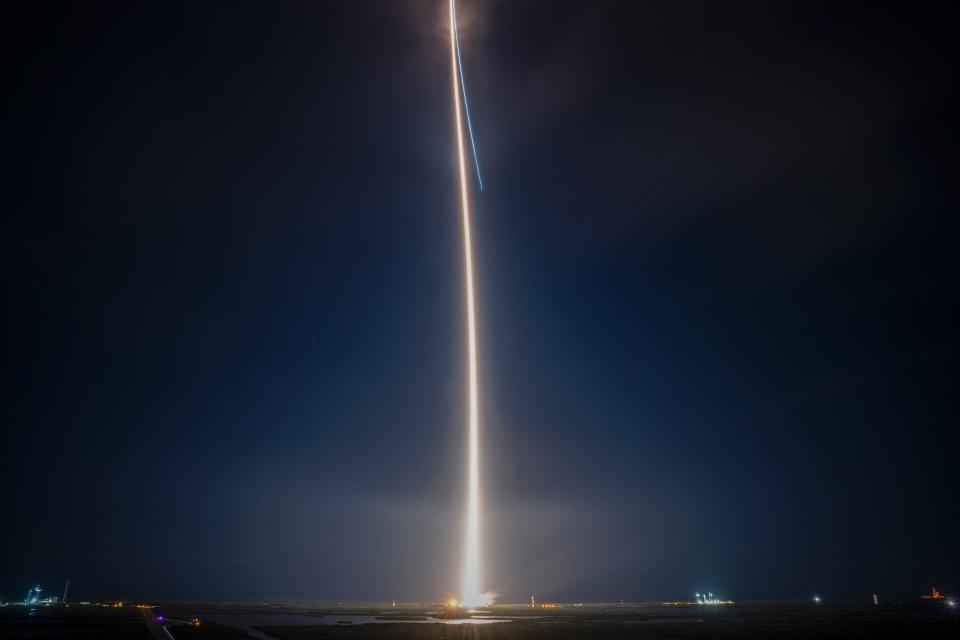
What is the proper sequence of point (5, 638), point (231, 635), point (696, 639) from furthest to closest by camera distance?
1. point (231, 635)
2. point (696, 639)
3. point (5, 638)

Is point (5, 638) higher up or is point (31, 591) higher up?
point (5, 638)

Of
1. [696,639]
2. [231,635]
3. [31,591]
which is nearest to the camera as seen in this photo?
[696,639]

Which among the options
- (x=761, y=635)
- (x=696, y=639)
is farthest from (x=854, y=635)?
(x=696, y=639)

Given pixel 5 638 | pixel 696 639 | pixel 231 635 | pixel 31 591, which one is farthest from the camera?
Result: pixel 31 591

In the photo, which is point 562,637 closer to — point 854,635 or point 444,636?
point 444,636

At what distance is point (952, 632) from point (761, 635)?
16851mm

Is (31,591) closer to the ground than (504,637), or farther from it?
closer to the ground

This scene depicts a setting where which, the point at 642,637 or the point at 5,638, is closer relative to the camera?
the point at 5,638

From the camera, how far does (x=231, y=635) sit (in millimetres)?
51312

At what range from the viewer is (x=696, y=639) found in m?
46.8

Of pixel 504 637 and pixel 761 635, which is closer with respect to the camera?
pixel 504 637

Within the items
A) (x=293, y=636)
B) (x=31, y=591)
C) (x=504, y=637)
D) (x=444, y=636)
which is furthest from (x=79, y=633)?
(x=31, y=591)

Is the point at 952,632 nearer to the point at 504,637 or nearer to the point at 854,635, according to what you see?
the point at 854,635

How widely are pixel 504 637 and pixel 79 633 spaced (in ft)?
127
